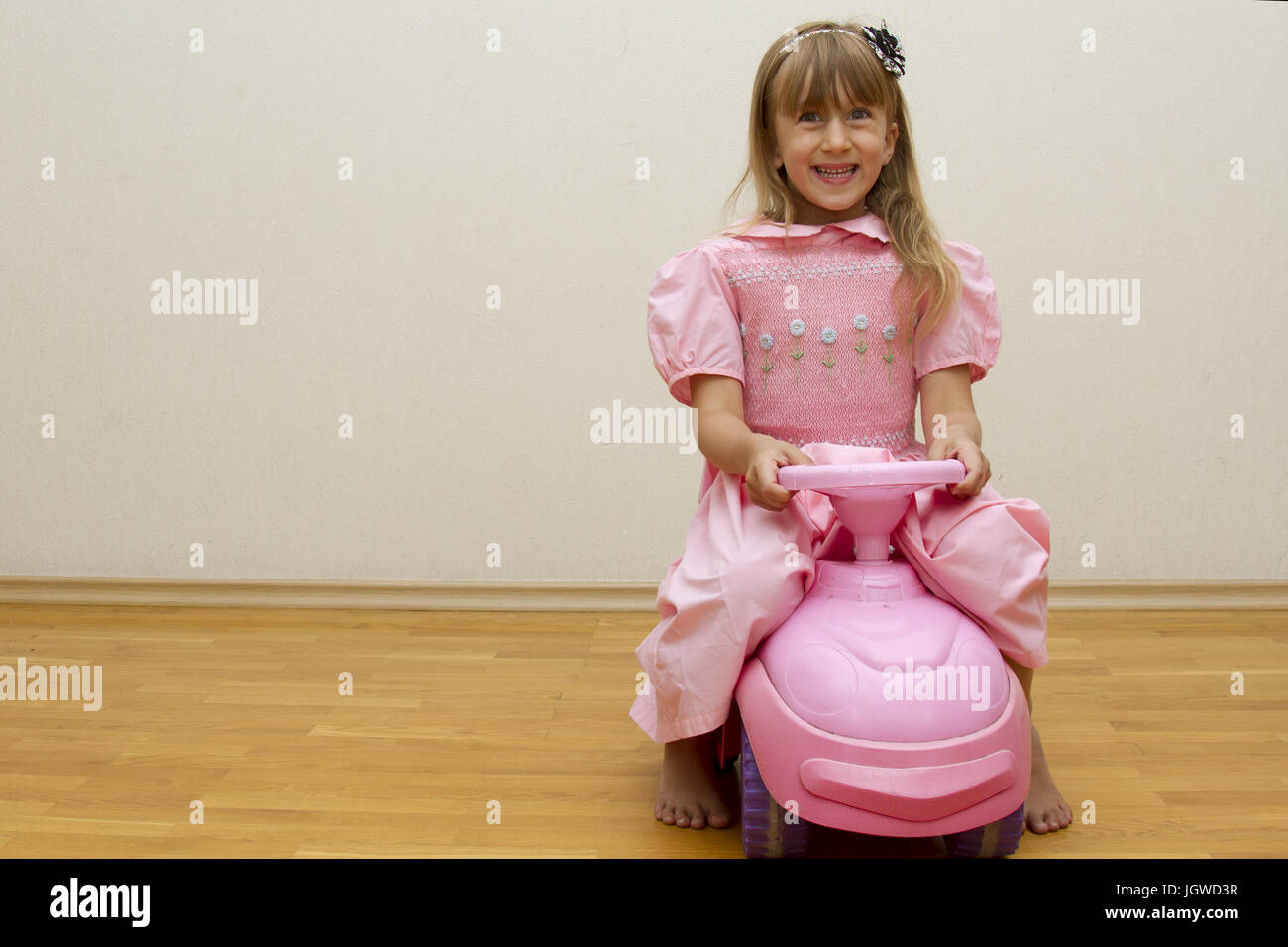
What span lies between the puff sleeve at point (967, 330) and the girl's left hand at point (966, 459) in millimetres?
115

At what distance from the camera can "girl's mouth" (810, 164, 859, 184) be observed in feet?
4.42

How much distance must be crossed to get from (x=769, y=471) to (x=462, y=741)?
653 millimetres

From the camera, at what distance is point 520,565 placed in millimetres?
2389

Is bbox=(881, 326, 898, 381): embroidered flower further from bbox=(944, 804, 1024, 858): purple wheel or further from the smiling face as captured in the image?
bbox=(944, 804, 1024, 858): purple wheel

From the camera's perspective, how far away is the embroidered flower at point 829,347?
1.33 m

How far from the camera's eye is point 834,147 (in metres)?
1.30

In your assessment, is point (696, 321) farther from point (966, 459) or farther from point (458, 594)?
point (458, 594)

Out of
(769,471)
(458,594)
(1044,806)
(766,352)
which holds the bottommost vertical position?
(1044,806)

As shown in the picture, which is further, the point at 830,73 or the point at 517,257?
the point at 517,257
